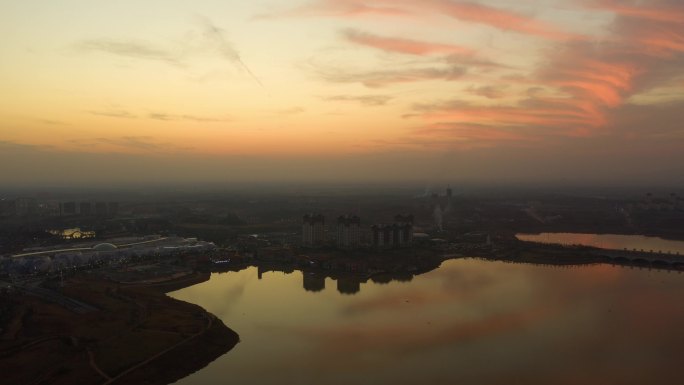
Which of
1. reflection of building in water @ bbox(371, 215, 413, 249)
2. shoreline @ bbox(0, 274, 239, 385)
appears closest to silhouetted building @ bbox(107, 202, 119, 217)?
reflection of building in water @ bbox(371, 215, 413, 249)

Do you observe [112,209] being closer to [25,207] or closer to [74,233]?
[25,207]

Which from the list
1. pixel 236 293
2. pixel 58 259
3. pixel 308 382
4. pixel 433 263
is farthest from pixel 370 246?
pixel 308 382

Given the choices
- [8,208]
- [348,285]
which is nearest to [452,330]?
[348,285]

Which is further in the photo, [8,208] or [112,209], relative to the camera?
[112,209]

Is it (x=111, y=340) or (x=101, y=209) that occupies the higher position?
(x=101, y=209)

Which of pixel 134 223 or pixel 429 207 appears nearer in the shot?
pixel 134 223

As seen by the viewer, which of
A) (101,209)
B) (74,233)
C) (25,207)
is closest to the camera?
(74,233)

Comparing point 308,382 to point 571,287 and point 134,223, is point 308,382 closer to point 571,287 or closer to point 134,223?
point 571,287
